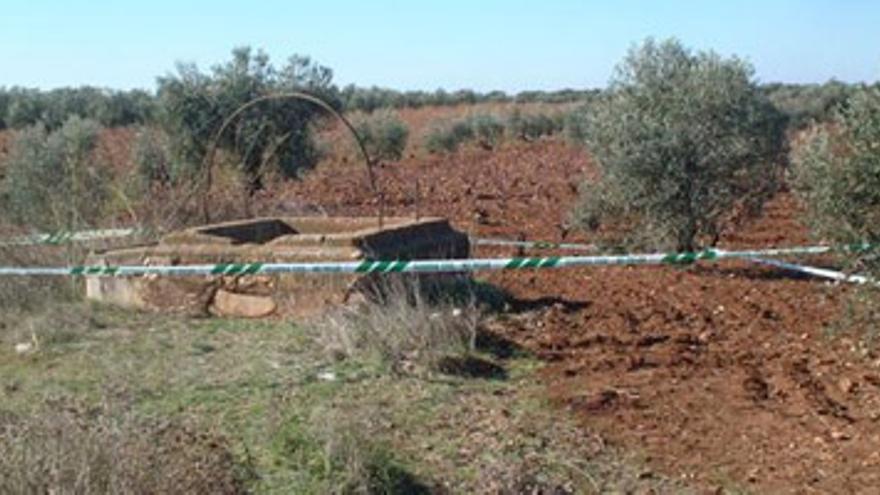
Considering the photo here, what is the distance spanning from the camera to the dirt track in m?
6.25

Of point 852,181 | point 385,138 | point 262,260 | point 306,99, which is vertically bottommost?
point 262,260

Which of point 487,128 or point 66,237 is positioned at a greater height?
point 487,128

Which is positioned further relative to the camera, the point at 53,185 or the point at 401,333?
the point at 53,185

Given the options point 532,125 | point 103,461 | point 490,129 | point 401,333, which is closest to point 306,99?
point 401,333

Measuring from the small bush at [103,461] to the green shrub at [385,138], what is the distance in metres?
30.0

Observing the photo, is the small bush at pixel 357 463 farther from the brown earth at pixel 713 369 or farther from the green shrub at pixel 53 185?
the green shrub at pixel 53 185

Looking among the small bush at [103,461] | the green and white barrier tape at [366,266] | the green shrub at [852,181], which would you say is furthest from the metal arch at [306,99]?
the small bush at [103,461]

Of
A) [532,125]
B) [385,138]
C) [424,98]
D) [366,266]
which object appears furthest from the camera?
[424,98]

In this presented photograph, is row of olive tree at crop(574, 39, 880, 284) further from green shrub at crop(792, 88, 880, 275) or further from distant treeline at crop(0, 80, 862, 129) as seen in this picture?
distant treeline at crop(0, 80, 862, 129)

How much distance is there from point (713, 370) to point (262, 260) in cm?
414

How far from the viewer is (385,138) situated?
36.2 m

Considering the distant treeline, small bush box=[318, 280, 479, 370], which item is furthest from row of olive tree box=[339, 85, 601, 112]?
small bush box=[318, 280, 479, 370]

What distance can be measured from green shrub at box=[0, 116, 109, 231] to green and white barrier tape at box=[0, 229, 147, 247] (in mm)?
236

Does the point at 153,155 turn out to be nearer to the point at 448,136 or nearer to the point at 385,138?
the point at 385,138
